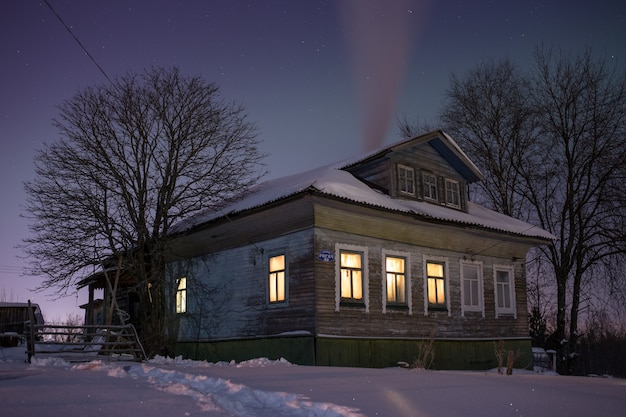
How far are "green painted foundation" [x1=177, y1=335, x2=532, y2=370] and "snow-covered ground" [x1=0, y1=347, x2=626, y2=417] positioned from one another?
187 inches

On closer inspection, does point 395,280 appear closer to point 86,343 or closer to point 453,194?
point 453,194

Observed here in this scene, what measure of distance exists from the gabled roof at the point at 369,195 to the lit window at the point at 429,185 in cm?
44

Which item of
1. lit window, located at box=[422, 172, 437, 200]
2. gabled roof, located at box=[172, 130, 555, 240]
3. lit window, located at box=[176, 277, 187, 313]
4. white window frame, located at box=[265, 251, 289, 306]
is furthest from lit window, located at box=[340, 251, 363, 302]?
lit window, located at box=[176, 277, 187, 313]

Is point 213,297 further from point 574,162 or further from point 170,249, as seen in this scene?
point 574,162

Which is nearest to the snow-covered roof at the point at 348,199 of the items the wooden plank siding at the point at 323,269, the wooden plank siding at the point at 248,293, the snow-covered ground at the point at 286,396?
the wooden plank siding at the point at 323,269

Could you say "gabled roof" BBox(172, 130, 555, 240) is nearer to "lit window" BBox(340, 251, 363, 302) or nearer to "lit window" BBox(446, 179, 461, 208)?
"lit window" BBox(446, 179, 461, 208)

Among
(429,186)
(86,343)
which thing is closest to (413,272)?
(429,186)

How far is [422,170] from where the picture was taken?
2189 centimetres

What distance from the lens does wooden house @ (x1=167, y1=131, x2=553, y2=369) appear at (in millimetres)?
17562

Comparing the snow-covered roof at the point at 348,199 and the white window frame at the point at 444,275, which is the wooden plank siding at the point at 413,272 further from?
the snow-covered roof at the point at 348,199

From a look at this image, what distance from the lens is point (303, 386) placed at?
992 cm

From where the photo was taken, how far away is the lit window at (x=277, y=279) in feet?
60.4

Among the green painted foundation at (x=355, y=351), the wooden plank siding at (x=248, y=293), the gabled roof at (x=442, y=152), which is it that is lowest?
the green painted foundation at (x=355, y=351)

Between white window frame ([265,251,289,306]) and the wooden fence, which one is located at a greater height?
white window frame ([265,251,289,306])
